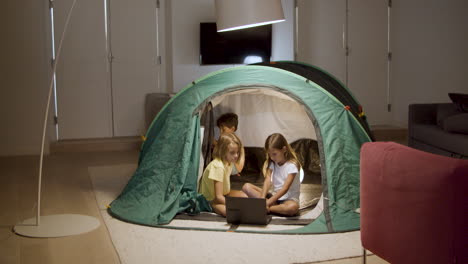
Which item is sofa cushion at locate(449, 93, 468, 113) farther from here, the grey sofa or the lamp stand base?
the lamp stand base

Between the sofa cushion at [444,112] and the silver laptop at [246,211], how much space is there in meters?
2.45

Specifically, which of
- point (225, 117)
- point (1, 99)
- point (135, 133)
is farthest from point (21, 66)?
point (225, 117)

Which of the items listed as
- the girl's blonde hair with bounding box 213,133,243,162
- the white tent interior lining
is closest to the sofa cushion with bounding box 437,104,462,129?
the white tent interior lining

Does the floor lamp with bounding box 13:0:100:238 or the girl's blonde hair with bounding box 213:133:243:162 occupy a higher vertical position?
the girl's blonde hair with bounding box 213:133:243:162

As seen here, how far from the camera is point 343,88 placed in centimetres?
492

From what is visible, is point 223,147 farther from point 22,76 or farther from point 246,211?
point 22,76

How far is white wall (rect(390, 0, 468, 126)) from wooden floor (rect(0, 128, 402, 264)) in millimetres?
3899

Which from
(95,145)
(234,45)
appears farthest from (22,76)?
(234,45)

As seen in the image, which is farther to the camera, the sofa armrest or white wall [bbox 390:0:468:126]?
white wall [bbox 390:0:468:126]

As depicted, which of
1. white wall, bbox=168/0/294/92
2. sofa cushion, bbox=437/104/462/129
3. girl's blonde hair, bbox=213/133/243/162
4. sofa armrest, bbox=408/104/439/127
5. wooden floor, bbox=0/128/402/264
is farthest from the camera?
Result: white wall, bbox=168/0/294/92

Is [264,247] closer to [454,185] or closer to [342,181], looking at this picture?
[342,181]

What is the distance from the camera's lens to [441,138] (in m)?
5.05

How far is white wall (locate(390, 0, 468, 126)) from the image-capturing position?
7895mm

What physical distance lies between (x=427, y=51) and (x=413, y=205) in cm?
617
